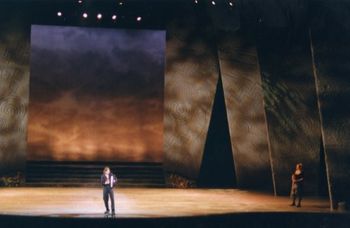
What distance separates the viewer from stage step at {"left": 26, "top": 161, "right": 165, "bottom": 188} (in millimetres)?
20219

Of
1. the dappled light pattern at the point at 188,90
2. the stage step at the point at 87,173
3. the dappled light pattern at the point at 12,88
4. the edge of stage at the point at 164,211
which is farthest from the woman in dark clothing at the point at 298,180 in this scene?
the dappled light pattern at the point at 12,88

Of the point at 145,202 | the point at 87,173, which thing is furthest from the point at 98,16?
the point at 145,202

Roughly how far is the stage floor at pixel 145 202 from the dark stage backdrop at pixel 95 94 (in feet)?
8.18

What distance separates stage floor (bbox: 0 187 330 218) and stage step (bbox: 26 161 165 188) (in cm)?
91

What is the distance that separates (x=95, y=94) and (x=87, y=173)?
299 centimetres

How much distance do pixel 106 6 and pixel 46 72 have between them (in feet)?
11.7

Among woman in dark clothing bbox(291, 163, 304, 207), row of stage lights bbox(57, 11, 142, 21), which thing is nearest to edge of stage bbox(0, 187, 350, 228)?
woman in dark clothing bbox(291, 163, 304, 207)

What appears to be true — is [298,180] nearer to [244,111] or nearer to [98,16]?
[244,111]

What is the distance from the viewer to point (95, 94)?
21531mm

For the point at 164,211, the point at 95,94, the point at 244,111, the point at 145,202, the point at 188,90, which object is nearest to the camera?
the point at 164,211

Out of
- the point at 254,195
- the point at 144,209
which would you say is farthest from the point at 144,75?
the point at 144,209

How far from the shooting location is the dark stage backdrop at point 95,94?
21109 millimetres

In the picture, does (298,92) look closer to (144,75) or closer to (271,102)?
(271,102)

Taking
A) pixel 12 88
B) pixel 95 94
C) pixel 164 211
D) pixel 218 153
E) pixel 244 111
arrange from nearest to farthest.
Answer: pixel 164 211, pixel 244 111, pixel 12 88, pixel 218 153, pixel 95 94
